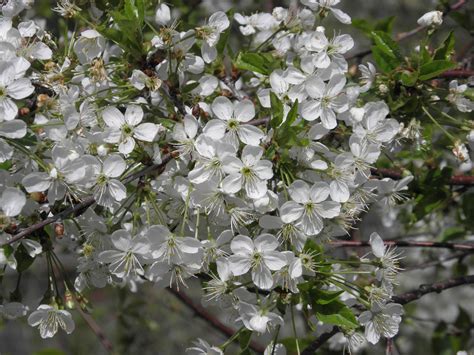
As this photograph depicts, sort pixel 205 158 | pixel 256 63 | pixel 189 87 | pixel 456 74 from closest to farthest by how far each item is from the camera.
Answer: pixel 205 158, pixel 189 87, pixel 256 63, pixel 456 74

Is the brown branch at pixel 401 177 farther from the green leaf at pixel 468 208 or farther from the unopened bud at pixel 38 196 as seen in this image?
the unopened bud at pixel 38 196

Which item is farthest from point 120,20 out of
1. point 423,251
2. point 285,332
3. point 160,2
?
point 285,332

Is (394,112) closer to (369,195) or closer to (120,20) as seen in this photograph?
(369,195)

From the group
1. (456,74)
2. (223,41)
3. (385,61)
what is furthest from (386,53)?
(223,41)

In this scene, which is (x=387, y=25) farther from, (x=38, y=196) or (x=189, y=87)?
(x=38, y=196)

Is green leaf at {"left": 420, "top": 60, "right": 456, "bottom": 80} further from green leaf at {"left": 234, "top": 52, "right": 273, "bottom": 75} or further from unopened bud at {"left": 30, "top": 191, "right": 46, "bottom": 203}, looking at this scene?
unopened bud at {"left": 30, "top": 191, "right": 46, "bottom": 203}

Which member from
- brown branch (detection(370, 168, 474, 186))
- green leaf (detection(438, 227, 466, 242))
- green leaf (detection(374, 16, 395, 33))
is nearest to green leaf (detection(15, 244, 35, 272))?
brown branch (detection(370, 168, 474, 186))

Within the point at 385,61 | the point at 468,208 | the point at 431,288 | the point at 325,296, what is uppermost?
the point at 385,61
